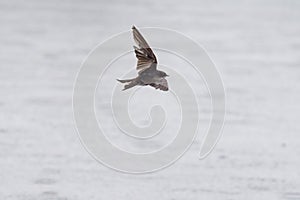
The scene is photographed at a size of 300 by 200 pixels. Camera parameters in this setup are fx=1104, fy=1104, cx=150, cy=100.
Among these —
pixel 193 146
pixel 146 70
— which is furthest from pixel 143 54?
pixel 193 146

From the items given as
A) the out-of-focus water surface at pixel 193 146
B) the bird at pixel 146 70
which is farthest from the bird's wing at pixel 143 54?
the out-of-focus water surface at pixel 193 146

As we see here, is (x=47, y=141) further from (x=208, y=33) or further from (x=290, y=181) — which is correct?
(x=208, y=33)

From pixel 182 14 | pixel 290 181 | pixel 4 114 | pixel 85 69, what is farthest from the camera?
pixel 182 14

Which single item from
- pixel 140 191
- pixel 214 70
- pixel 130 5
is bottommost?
pixel 140 191

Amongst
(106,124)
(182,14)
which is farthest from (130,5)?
(106,124)

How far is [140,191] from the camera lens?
18.9ft

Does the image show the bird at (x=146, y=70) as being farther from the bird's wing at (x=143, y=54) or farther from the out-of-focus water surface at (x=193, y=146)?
the out-of-focus water surface at (x=193, y=146)

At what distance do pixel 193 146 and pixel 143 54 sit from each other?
3.37 m

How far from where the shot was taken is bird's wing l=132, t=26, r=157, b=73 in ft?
11.1

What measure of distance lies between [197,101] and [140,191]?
2131 millimetres

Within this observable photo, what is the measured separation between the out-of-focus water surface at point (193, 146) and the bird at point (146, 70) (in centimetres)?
232

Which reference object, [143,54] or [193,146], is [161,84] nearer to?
[143,54]

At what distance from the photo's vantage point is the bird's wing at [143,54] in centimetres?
337

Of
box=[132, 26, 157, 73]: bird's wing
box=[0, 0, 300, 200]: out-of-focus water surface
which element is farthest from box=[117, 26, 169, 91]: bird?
box=[0, 0, 300, 200]: out-of-focus water surface
